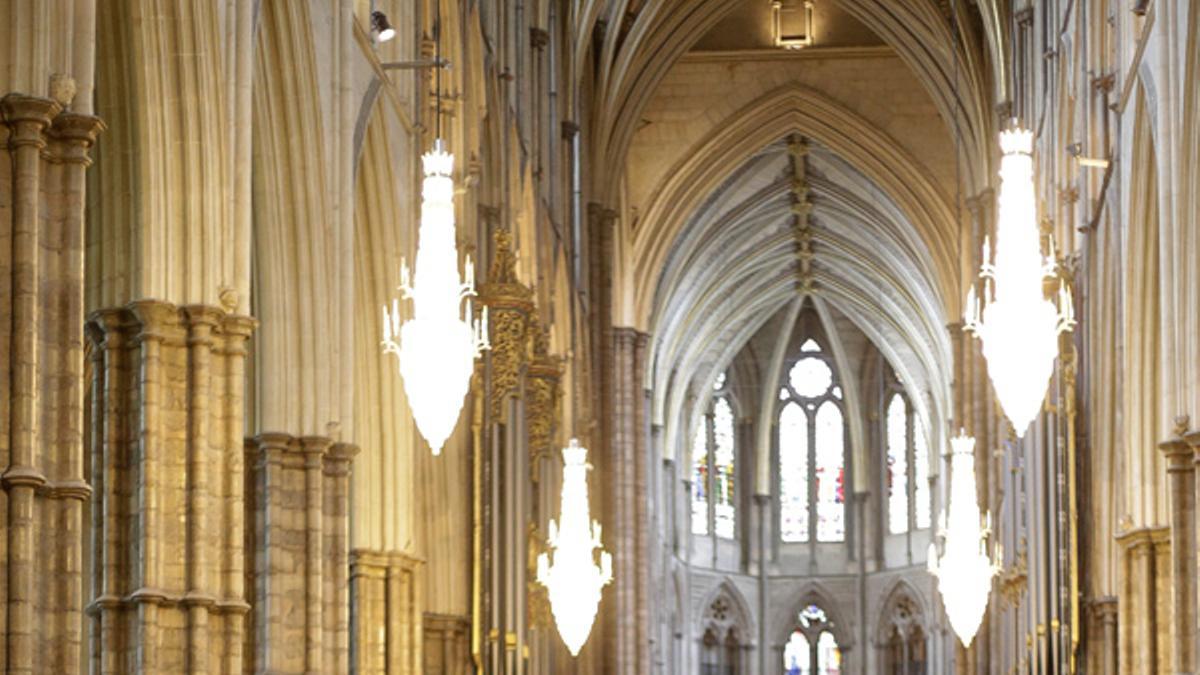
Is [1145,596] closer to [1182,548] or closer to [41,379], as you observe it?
[1182,548]

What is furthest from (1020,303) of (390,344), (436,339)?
(390,344)

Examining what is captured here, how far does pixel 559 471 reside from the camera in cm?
3547

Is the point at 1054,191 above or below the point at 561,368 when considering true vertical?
above

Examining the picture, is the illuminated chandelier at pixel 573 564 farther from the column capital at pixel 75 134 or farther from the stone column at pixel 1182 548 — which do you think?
the column capital at pixel 75 134

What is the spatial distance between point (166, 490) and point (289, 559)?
317 cm

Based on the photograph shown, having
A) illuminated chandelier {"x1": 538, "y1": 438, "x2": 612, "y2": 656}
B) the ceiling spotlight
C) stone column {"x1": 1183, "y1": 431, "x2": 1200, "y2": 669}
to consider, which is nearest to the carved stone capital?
the ceiling spotlight

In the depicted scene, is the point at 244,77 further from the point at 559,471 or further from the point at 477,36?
the point at 559,471

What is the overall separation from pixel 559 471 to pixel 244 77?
17854mm

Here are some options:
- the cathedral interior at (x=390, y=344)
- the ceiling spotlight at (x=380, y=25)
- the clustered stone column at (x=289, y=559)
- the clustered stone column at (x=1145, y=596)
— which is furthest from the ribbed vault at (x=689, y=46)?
the clustered stone column at (x=289, y=559)

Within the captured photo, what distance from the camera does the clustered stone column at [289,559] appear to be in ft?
65.4

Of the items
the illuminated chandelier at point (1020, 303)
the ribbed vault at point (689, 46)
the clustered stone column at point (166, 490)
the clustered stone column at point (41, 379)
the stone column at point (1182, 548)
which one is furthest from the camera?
the ribbed vault at point (689, 46)

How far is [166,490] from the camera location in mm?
A: 17047

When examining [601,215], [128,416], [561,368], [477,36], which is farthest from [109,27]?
[601,215]

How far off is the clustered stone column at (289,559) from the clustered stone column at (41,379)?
6.03 m
